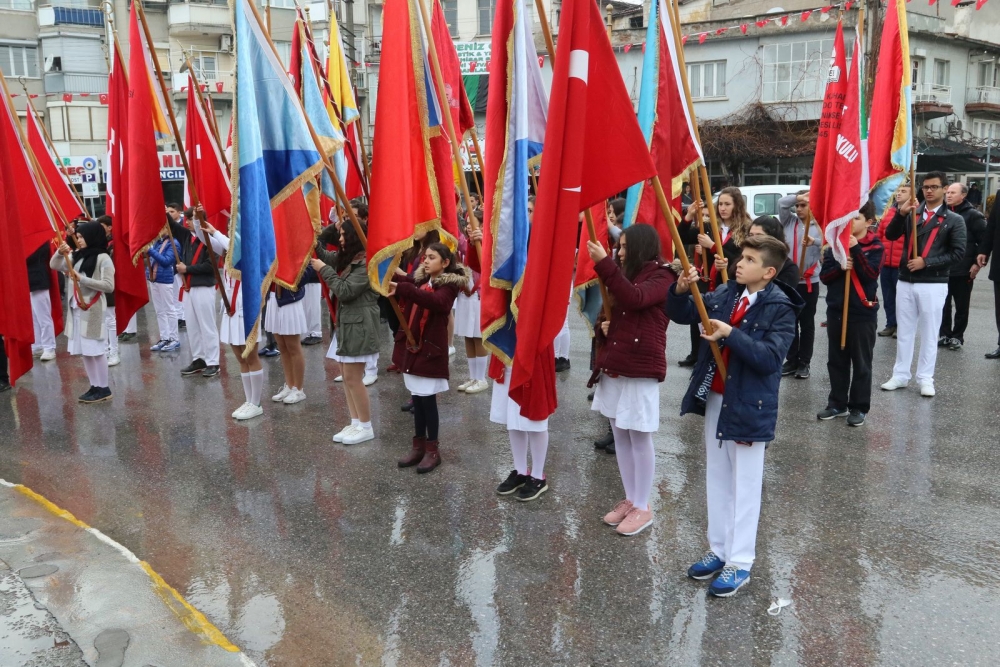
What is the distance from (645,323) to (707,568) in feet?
4.71

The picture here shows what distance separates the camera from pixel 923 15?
3459 centimetres

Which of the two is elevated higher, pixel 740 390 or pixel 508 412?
pixel 740 390

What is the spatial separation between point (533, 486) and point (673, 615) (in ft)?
5.87

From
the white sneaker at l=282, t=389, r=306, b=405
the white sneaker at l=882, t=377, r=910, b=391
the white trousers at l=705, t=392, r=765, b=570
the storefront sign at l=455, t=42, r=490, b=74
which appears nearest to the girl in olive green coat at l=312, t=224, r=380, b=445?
the white sneaker at l=282, t=389, r=306, b=405

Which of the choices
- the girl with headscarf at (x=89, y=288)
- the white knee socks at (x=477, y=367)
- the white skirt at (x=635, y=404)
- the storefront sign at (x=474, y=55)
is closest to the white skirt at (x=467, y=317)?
the white knee socks at (x=477, y=367)

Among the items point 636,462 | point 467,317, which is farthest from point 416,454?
point 467,317

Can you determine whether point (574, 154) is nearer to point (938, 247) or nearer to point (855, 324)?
point (855, 324)

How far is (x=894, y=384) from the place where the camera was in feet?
27.4

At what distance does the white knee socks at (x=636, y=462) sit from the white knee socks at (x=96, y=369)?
6239 mm

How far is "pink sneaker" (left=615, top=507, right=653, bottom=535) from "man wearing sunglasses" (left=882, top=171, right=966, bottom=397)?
4.35 meters

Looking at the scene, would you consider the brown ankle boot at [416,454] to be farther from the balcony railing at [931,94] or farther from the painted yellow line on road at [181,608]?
the balcony railing at [931,94]

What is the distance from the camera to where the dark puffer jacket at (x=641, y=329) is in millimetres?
4875

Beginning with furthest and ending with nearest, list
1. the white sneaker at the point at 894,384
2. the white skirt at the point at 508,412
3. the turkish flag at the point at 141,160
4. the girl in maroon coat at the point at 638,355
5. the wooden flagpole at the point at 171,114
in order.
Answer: the white sneaker at the point at 894,384
the turkish flag at the point at 141,160
the wooden flagpole at the point at 171,114
the white skirt at the point at 508,412
the girl in maroon coat at the point at 638,355

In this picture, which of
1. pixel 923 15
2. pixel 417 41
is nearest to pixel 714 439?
pixel 417 41
